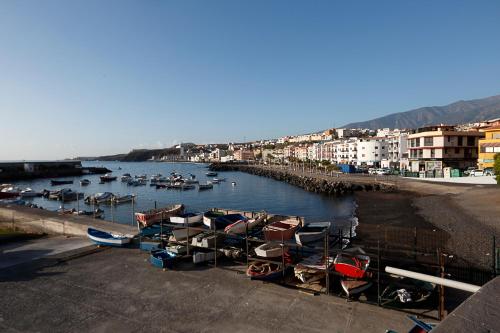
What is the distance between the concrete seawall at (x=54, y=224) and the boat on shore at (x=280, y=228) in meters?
7.58

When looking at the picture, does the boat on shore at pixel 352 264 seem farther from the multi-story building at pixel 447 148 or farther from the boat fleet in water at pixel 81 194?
the multi-story building at pixel 447 148

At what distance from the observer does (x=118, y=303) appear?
33.0ft

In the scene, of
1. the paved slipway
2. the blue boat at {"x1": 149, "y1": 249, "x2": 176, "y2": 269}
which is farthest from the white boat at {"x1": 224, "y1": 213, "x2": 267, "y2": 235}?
the paved slipway

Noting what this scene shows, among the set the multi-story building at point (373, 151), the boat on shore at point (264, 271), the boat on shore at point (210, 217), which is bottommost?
the boat on shore at point (264, 271)

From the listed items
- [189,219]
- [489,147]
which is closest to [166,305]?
[189,219]

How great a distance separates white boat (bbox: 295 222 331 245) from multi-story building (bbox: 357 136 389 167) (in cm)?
7843

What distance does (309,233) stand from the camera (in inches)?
722

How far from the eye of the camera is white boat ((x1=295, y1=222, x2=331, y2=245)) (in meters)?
17.9

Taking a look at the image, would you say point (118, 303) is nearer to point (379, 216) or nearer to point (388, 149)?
point (379, 216)

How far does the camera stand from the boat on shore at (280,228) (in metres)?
→ 17.0

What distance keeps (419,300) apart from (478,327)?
9178mm

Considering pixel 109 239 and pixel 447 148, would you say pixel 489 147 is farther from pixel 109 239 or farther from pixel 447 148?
pixel 109 239

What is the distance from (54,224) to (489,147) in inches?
2280

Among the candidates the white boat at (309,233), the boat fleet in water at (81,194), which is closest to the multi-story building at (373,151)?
the boat fleet in water at (81,194)
